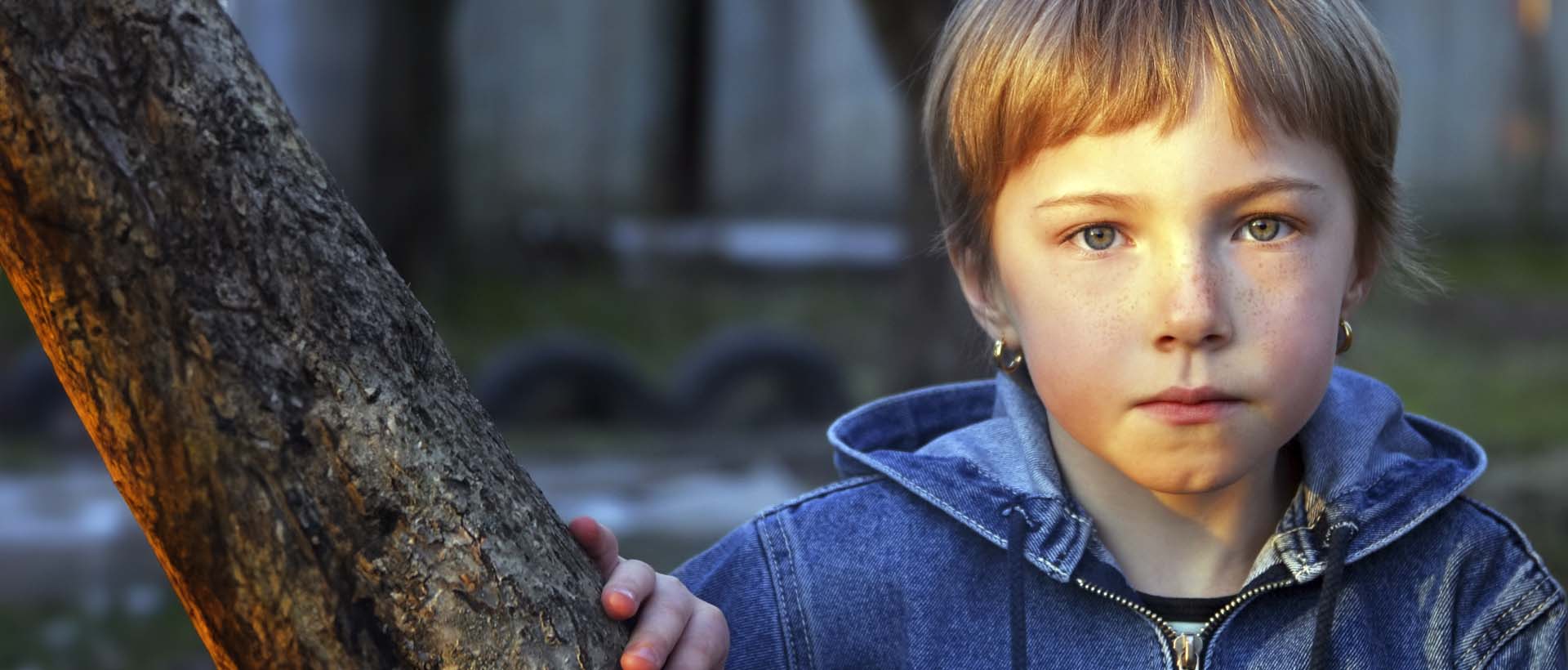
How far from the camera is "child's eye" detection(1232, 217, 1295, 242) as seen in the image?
1471 mm

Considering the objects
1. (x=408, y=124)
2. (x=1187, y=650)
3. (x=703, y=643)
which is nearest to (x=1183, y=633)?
(x=1187, y=650)

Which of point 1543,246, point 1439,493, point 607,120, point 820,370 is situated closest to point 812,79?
point 607,120

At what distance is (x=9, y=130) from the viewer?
1.05 m

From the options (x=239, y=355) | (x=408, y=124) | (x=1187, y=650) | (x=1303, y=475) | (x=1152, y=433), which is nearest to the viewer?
(x=239, y=355)

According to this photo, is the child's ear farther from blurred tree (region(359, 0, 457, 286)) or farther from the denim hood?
blurred tree (region(359, 0, 457, 286))

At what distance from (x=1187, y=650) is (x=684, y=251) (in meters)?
7.42

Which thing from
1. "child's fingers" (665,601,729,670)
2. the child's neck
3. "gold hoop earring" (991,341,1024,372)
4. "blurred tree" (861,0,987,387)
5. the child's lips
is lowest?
the child's neck

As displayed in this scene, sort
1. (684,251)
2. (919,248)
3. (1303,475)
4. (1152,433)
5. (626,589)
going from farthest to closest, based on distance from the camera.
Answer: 1. (684,251)
2. (919,248)
3. (1303,475)
4. (1152,433)
5. (626,589)

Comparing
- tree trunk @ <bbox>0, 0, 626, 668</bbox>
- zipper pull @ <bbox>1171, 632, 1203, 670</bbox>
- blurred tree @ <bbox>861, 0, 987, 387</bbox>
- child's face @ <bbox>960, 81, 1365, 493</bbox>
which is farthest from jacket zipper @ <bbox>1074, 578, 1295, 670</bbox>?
blurred tree @ <bbox>861, 0, 987, 387</bbox>

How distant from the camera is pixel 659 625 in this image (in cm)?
138

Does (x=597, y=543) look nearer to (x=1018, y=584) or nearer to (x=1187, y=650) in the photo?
(x=1018, y=584)

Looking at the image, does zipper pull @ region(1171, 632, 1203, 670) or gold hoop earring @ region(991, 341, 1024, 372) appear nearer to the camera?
zipper pull @ region(1171, 632, 1203, 670)

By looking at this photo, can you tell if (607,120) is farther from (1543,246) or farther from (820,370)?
(1543,246)

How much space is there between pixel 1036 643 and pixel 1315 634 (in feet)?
0.90
